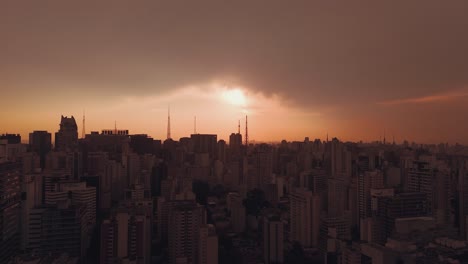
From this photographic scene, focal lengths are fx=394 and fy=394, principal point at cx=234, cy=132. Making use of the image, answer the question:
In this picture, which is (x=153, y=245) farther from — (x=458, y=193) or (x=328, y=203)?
(x=458, y=193)

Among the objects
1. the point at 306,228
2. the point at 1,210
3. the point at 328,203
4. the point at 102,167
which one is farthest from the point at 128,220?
the point at 102,167

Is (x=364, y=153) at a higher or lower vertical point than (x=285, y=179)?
higher

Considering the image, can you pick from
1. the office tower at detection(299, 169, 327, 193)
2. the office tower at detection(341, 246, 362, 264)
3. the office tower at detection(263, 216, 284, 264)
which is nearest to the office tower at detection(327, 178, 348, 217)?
the office tower at detection(299, 169, 327, 193)

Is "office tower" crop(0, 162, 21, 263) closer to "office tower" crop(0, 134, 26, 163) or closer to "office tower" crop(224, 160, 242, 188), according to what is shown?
"office tower" crop(0, 134, 26, 163)

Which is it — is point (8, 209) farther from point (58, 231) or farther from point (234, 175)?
point (234, 175)

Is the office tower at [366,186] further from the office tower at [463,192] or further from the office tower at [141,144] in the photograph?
the office tower at [141,144]

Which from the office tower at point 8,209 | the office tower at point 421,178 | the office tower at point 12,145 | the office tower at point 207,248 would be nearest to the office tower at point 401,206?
the office tower at point 421,178
